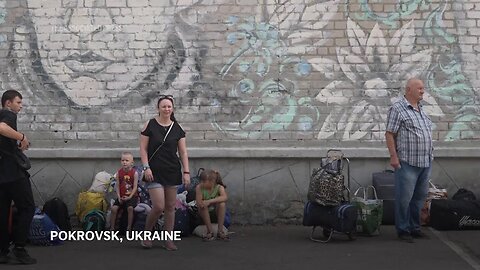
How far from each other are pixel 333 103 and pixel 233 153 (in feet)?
4.53

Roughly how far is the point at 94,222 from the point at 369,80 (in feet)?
12.2

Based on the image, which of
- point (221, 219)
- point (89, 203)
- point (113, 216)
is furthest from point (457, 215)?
point (89, 203)

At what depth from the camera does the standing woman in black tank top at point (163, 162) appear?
24.1 ft

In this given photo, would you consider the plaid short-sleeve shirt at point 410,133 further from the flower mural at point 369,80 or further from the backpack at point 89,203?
the backpack at point 89,203

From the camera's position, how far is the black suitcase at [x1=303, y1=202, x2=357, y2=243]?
773cm

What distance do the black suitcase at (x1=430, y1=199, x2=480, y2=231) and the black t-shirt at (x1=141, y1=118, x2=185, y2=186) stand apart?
309cm

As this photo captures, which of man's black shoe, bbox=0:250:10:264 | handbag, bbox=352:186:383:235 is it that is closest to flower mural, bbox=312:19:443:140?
handbag, bbox=352:186:383:235

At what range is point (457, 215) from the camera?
27.2ft

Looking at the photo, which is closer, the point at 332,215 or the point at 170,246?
the point at 170,246

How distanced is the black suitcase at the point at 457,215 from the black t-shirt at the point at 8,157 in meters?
4.65

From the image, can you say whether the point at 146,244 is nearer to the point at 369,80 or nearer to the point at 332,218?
the point at 332,218

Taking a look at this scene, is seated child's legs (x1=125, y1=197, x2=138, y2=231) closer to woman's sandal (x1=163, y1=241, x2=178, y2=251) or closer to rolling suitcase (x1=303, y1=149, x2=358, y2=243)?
woman's sandal (x1=163, y1=241, x2=178, y2=251)

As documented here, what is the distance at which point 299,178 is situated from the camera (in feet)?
29.6

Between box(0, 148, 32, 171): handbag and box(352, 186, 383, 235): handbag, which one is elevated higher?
box(0, 148, 32, 171): handbag
